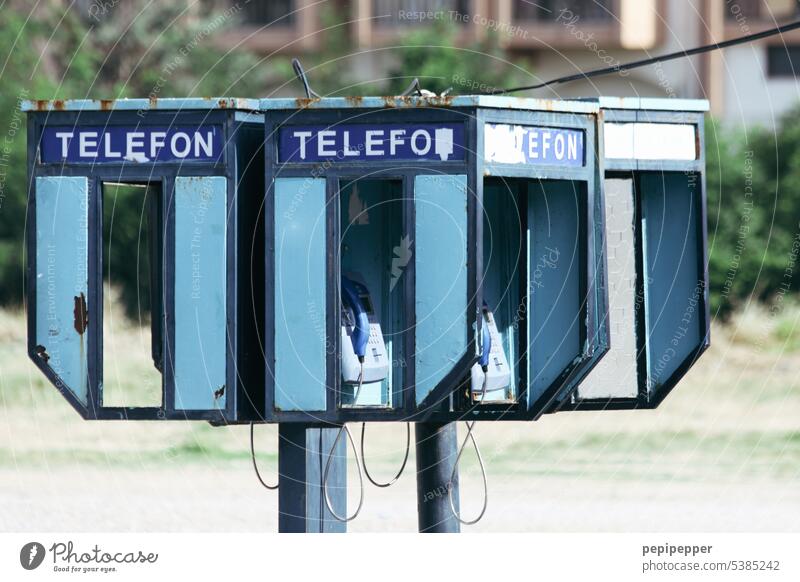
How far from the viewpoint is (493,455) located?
16953 mm

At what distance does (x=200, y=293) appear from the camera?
28.6 feet

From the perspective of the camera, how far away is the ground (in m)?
13.3

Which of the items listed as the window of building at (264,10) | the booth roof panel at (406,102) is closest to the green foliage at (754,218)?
the window of building at (264,10)

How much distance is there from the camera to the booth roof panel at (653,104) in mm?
9828

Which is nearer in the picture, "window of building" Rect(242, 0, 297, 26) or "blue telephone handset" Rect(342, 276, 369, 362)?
"blue telephone handset" Rect(342, 276, 369, 362)

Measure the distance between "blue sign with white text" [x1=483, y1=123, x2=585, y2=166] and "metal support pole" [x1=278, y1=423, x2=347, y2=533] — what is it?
1.74 meters

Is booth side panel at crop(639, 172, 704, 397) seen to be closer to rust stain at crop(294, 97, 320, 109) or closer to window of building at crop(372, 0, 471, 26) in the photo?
Answer: rust stain at crop(294, 97, 320, 109)

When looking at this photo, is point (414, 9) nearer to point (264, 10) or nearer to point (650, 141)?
point (264, 10)

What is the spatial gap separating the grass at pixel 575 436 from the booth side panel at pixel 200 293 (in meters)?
7.45

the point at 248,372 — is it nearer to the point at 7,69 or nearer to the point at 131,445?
the point at 131,445

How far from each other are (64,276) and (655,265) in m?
3.55

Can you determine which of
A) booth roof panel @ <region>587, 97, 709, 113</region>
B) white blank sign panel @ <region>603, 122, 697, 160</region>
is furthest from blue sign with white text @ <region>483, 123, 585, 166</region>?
white blank sign panel @ <region>603, 122, 697, 160</region>

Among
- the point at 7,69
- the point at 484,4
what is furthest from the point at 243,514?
the point at 484,4

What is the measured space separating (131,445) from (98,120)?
8.61 metres
